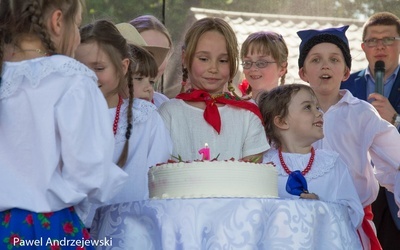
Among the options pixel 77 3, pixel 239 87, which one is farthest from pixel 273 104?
pixel 77 3

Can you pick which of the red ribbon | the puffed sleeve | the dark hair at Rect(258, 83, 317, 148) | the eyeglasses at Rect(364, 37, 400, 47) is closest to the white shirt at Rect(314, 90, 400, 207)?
the red ribbon

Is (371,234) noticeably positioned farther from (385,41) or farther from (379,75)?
(385,41)

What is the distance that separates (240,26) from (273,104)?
226cm

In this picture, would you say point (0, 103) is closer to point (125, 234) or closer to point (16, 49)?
point (16, 49)

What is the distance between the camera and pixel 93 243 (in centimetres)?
349

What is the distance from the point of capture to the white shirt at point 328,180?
14.1 ft

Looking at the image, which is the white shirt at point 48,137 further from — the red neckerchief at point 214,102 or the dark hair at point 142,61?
the dark hair at point 142,61

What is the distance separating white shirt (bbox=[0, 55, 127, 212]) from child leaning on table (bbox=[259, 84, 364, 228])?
4.03 feet

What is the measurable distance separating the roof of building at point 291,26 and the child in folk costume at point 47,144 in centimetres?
370

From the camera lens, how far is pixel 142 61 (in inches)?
186

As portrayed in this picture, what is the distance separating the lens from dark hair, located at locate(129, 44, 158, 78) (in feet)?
15.4

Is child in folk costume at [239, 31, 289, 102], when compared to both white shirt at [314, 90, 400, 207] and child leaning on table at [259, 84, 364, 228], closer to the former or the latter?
white shirt at [314, 90, 400, 207]

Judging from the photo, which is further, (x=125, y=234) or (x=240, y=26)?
(x=240, y=26)

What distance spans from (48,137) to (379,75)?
2.98m
